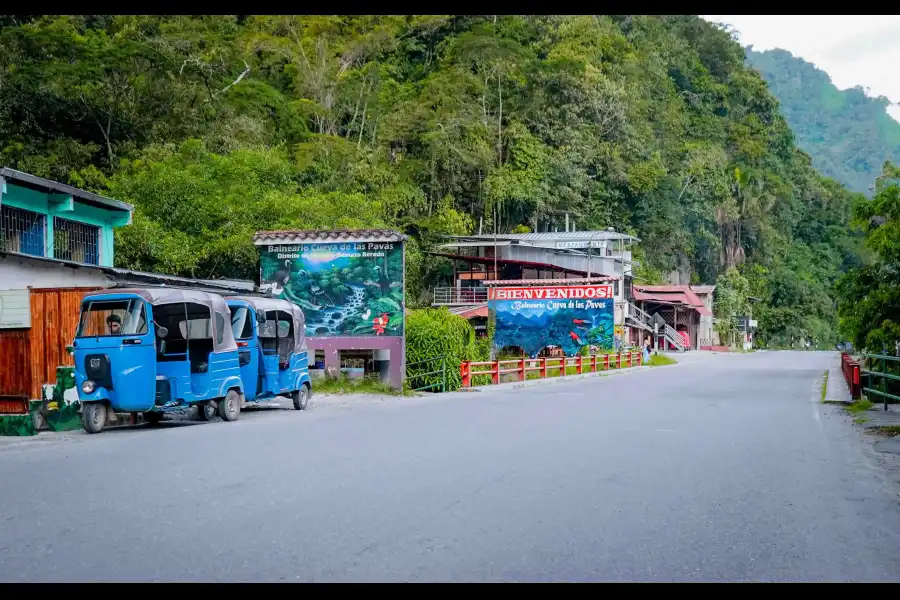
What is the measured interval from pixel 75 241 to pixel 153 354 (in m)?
9.82

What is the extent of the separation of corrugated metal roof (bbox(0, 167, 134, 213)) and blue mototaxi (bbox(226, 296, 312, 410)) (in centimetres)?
520

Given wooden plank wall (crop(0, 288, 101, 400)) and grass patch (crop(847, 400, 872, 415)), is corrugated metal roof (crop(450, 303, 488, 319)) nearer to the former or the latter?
grass patch (crop(847, 400, 872, 415))

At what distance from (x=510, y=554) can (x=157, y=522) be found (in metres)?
2.99

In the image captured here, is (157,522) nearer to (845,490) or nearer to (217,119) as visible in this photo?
(845,490)

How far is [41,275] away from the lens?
19172 millimetres

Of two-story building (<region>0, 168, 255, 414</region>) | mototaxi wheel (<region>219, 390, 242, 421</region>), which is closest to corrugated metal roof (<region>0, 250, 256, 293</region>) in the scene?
two-story building (<region>0, 168, 255, 414</region>)

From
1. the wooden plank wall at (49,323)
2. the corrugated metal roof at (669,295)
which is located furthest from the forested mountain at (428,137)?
the wooden plank wall at (49,323)

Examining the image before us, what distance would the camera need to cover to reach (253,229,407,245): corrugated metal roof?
86.2 feet

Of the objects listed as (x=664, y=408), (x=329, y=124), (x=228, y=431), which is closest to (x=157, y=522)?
(x=228, y=431)

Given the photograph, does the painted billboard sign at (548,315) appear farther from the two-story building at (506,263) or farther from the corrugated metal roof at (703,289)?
the corrugated metal roof at (703,289)

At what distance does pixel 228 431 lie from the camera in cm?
1576

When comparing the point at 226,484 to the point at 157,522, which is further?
the point at 226,484

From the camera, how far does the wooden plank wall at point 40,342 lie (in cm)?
1753

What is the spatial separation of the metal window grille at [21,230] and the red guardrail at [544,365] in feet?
40.3
